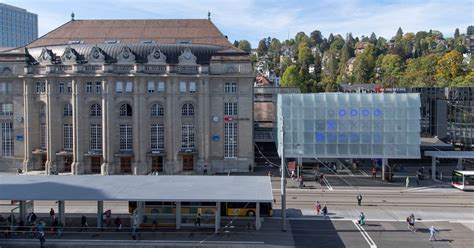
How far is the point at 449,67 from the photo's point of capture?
16112 cm

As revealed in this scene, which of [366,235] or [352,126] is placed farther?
[352,126]

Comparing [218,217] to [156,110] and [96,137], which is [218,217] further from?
[96,137]

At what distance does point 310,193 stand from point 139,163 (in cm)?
2520

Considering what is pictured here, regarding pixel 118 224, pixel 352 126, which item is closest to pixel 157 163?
pixel 352 126

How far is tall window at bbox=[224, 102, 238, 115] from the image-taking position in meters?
74.8

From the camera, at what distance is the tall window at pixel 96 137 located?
243 feet

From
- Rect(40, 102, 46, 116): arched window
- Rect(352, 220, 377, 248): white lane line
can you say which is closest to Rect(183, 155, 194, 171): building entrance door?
Rect(40, 102, 46, 116): arched window

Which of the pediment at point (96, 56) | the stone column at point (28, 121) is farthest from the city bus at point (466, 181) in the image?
the stone column at point (28, 121)

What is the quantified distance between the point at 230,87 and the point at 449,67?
4293 inches

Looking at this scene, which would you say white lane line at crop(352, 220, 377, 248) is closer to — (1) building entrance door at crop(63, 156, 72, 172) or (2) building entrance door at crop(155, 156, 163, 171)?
(2) building entrance door at crop(155, 156, 163, 171)

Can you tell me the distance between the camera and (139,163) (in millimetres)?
72625

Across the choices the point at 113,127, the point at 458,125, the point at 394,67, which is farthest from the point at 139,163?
the point at 394,67

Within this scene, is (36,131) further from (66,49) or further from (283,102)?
(283,102)

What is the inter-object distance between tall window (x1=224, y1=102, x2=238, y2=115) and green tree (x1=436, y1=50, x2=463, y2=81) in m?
92.5
